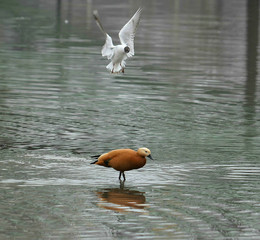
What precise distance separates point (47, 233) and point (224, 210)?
238cm

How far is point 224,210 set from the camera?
1086cm

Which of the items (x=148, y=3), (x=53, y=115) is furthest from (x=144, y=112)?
(x=148, y=3)

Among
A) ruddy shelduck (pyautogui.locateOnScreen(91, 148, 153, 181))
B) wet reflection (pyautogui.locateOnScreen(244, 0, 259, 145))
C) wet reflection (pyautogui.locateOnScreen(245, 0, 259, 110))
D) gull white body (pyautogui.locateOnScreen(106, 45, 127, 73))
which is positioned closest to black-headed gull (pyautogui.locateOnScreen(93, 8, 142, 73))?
gull white body (pyautogui.locateOnScreen(106, 45, 127, 73))

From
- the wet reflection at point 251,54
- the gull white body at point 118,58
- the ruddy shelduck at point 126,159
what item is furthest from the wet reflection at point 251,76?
the ruddy shelduck at point 126,159

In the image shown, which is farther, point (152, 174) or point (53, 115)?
point (53, 115)

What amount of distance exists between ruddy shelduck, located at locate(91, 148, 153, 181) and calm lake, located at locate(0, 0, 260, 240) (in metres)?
0.28

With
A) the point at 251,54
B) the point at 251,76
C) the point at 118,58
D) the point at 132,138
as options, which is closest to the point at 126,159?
the point at 118,58

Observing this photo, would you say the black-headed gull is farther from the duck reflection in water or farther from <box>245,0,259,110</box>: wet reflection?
<box>245,0,259,110</box>: wet reflection

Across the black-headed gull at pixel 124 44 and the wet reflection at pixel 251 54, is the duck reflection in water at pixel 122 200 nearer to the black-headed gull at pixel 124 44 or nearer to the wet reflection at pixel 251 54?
the black-headed gull at pixel 124 44

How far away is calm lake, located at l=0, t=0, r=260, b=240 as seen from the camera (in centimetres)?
1035

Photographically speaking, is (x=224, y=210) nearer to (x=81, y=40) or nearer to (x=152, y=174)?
(x=152, y=174)

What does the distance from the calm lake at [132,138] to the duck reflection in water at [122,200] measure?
0.03m

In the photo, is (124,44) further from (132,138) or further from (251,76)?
(251,76)

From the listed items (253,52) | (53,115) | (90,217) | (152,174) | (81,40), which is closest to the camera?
(90,217)
